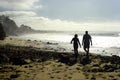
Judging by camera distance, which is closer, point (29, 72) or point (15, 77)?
point (15, 77)

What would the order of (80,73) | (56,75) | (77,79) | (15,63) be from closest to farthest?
(77,79), (56,75), (80,73), (15,63)

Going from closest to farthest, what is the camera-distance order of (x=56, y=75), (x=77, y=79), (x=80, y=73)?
(x=77, y=79) → (x=56, y=75) → (x=80, y=73)

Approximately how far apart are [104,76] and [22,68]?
18.4 ft

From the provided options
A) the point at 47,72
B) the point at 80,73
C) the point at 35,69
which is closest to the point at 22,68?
the point at 35,69

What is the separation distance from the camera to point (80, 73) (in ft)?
49.0

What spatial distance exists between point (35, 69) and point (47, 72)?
116 centimetres

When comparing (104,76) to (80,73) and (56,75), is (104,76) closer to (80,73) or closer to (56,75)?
(80,73)

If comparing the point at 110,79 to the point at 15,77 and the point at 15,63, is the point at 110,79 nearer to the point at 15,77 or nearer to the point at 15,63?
the point at 15,77

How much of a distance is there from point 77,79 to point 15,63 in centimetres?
609

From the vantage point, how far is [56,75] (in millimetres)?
14047

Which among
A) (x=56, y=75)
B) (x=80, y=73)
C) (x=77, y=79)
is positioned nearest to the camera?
(x=77, y=79)

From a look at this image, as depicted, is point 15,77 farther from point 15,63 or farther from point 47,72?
point 15,63

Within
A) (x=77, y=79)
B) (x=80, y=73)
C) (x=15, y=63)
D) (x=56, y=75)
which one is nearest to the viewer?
(x=77, y=79)

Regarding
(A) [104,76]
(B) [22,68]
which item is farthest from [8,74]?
(A) [104,76]
